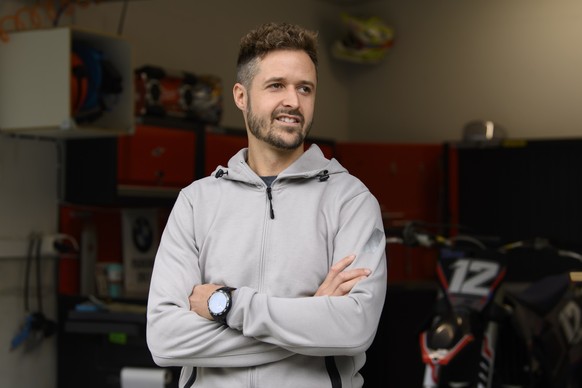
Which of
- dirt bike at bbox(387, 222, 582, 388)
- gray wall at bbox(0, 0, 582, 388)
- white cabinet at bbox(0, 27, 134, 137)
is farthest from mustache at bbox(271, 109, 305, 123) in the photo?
gray wall at bbox(0, 0, 582, 388)

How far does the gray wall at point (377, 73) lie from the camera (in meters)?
4.46

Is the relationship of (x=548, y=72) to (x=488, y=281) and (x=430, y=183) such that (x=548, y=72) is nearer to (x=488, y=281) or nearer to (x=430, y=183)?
(x=430, y=183)

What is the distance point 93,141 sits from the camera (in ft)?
14.6

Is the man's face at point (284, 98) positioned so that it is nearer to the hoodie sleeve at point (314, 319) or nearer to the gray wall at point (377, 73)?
the hoodie sleeve at point (314, 319)

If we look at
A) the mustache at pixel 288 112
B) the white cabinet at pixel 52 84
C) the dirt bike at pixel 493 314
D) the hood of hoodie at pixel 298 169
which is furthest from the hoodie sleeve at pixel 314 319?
the white cabinet at pixel 52 84

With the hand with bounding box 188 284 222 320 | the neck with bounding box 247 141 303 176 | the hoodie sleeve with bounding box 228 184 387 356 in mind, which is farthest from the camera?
the neck with bounding box 247 141 303 176

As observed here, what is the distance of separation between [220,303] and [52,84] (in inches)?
93.3

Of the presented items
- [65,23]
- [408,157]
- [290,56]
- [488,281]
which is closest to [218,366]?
[290,56]

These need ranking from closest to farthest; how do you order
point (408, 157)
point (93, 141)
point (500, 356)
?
point (500, 356) < point (93, 141) < point (408, 157)

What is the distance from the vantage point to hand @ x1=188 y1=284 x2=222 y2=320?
1874 millimetres

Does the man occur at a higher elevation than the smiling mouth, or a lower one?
lower

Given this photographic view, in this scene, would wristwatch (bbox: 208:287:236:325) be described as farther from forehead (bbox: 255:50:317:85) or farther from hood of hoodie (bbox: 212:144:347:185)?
forehead (bbox: 255:50:317:85)

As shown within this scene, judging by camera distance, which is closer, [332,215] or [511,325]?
[332,215]

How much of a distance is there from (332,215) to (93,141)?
8.94 feet
